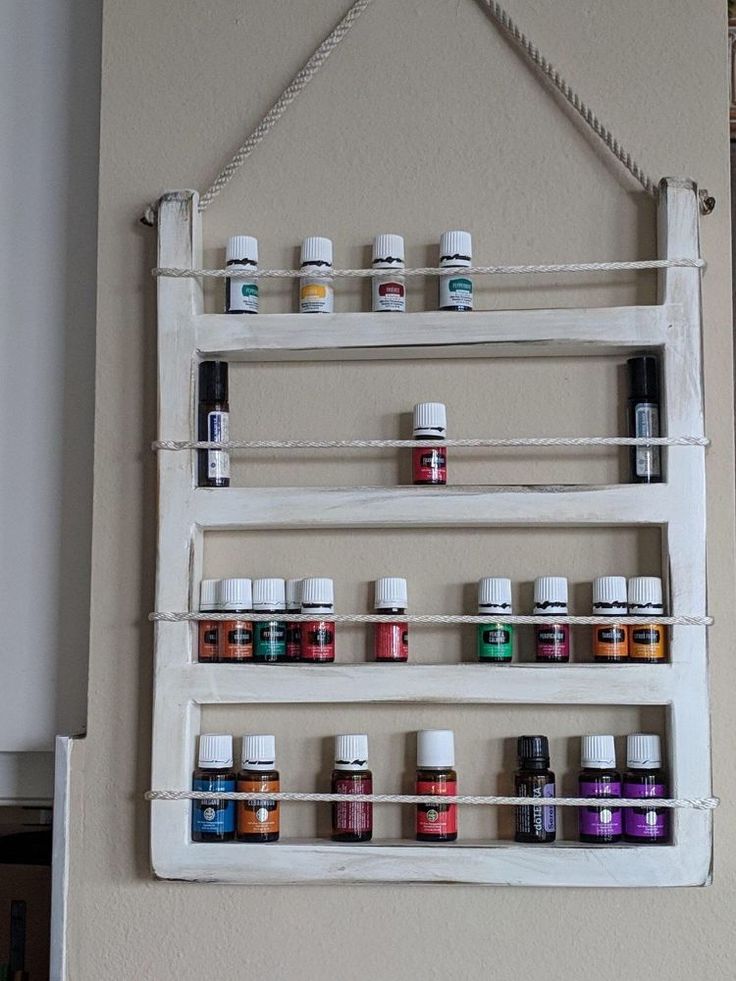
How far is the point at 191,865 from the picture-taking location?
3.43 ft

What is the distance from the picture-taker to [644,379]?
109 centimetres

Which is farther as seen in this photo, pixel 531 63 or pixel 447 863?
pixel 531 63

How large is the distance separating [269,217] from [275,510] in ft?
1.04

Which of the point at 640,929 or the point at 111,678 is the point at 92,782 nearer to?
the point at 111,678

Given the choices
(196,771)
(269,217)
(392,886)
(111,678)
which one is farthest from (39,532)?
(392,886)

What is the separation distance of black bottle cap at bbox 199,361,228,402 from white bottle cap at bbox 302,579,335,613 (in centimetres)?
21

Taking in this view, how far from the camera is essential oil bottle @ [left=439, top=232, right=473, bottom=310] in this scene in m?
1.10

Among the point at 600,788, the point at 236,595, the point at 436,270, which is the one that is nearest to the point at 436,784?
the point at 600,788

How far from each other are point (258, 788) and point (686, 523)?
19.0 inches

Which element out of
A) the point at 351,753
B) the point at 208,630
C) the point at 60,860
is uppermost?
the point at 208,630

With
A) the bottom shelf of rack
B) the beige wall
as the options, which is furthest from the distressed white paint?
the bottom shelf of rack

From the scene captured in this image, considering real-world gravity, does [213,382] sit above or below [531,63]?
below

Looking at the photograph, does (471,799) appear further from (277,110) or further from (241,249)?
(277,110)

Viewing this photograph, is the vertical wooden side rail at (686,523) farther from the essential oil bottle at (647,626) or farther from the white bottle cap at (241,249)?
the white bottle cap at (241,249)
